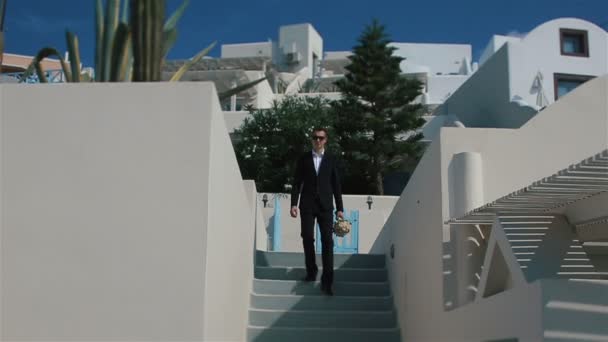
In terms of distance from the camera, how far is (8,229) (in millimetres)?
3715

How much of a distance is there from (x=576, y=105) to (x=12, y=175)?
435 cm

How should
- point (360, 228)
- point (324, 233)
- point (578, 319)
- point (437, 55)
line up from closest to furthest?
point (578, 319) < point (324, 233) < point (360, 228) < point (437, 55)

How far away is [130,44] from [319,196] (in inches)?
96.8

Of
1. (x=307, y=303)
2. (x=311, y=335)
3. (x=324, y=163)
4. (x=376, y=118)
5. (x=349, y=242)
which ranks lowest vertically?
(x=311, y=335)

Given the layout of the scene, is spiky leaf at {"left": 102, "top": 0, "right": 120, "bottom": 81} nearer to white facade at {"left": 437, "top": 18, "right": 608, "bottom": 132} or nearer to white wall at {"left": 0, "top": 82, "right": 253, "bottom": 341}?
white wall at {"left": 0, "top": 82, "right": 253, "bottom": 341}

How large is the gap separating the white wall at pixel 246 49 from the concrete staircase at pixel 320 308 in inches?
1475

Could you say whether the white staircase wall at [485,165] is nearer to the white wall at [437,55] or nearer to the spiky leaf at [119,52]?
the spiky leaf at [119,52]

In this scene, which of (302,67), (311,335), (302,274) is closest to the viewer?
(311,335)

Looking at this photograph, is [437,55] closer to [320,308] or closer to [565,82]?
[565,82]

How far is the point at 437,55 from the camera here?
1619 inches

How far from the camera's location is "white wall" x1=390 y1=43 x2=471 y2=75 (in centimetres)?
4038

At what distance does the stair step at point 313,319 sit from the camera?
644 cm

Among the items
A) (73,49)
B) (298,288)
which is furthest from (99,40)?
(298,288)

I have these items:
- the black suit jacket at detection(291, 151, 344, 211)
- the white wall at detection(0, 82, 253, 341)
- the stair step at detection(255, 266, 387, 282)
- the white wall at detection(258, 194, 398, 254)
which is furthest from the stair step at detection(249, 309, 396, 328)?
the white wall at detection(258, 194, 398, 254)
